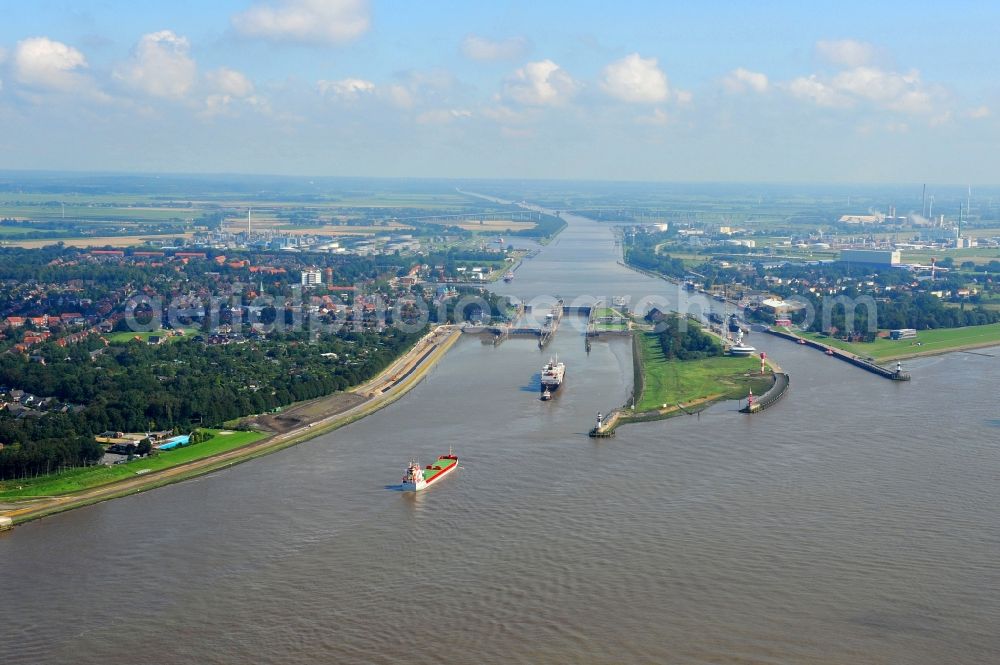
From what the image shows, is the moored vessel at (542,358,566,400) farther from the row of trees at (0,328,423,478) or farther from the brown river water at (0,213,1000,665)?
the row of trees at (0,328,423,478)

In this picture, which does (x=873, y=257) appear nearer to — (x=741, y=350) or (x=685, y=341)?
(x=685, y=341)

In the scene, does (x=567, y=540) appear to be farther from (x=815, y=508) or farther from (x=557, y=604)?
(x=815, y=508)

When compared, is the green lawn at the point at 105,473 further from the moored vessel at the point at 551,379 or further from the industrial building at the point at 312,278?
the industrial building at the point at 312,278

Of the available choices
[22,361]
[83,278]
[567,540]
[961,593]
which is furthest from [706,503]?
[83,278]

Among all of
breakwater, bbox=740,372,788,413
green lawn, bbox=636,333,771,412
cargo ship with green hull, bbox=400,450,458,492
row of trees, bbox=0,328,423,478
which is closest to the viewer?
cargo ship with green hull, bbox=400,450,458,492

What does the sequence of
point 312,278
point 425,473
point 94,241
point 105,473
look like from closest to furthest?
1. point 425,473
2. point 105,473
3. point 312,278
4. point 94,241

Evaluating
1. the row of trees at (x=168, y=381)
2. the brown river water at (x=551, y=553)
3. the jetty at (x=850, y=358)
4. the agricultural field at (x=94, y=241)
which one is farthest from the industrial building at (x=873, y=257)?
the agricultural field at (x=94, y=241)

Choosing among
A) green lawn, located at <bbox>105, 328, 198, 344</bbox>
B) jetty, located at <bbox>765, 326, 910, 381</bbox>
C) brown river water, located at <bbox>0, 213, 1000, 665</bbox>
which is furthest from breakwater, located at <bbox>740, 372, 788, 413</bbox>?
green lawn, located at <bbox>105, 328, 198, 344</bbox>

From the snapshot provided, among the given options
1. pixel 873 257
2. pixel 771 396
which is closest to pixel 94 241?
pixel 873 257
